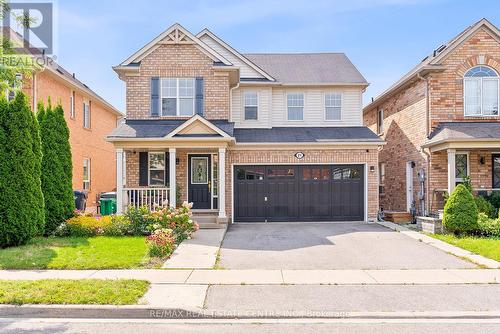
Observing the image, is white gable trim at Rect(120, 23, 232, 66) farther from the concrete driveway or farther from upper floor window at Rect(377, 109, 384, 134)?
upper floor window at Rect(377, 109, 384, 134)

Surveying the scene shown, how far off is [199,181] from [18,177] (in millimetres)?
7284

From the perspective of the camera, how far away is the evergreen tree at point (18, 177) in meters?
10.9

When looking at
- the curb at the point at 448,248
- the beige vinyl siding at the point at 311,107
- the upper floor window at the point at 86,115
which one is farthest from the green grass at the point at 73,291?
the upper floor window at the point at 86,115

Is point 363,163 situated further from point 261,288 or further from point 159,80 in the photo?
point 261,288

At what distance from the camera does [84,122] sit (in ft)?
76.3

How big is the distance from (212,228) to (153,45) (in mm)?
7898

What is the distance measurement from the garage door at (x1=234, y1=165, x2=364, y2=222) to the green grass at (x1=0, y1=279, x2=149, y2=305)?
988 cm

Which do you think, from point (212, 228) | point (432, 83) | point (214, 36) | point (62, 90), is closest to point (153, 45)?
point (214, 36)

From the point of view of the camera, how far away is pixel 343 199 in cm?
1730

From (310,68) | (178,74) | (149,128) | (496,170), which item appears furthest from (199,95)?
(496,170)

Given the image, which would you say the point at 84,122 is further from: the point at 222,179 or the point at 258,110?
the point at 222,179

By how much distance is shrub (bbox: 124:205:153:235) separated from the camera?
12.9 metres

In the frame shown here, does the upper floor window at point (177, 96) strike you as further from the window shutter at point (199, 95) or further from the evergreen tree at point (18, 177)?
the evergreen tree at point (18, 177)

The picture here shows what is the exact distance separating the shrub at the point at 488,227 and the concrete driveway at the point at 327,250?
7.92 ft
